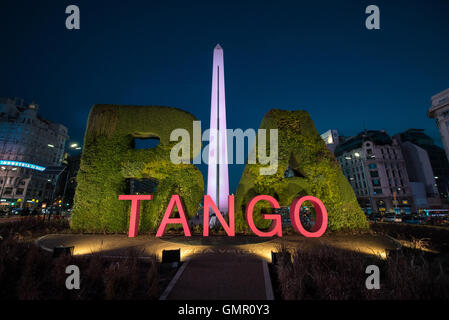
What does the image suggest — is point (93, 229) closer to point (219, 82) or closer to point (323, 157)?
point (323, 157)

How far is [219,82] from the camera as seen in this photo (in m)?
35.8

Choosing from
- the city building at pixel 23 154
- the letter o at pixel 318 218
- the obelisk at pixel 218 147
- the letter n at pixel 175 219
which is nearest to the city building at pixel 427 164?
the obelisk at pixel 218 147

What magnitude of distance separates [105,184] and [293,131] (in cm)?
1346

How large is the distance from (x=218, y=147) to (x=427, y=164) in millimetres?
72990

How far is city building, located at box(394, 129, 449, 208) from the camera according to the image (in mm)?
61688

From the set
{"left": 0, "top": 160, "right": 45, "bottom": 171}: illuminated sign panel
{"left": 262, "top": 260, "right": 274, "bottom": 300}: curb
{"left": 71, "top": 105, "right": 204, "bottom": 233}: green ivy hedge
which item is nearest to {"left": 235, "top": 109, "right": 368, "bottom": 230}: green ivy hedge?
{"left": 71, "top": 105, "right": 204, "bottom": 233}: green ivy hedge

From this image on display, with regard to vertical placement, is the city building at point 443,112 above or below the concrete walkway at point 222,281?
above

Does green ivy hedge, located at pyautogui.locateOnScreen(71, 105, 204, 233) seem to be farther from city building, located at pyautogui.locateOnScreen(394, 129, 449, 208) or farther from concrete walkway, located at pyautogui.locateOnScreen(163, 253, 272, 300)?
city building, located at pyautogui.locateOnScreen(394, 129, 449, 208)

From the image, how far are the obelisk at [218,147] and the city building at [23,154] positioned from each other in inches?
2043

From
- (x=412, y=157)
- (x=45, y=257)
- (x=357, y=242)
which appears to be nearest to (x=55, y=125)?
(x=45, y=257)

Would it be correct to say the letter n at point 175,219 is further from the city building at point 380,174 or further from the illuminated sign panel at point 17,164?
the illuminated sign panel at point 17,164

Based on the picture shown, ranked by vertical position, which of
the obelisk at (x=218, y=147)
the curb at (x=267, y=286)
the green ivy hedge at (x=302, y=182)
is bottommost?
the curb at (x=267, y=286)

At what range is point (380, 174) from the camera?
2452 inches

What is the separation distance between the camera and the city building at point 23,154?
2292 inches
